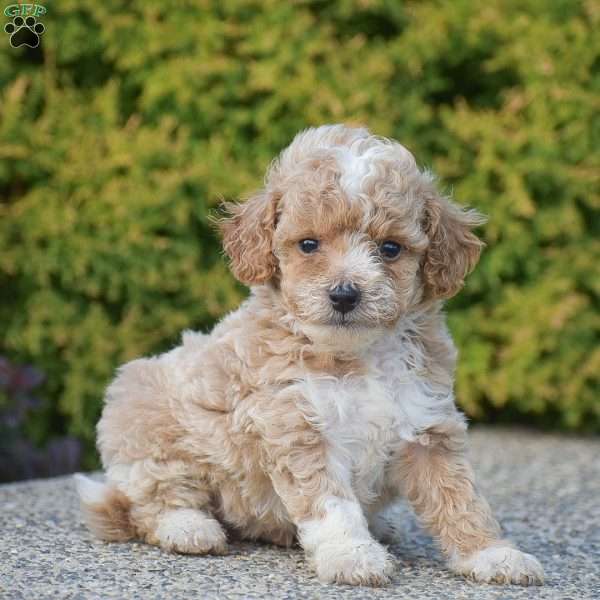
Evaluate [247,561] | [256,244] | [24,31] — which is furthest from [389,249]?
[24,31]

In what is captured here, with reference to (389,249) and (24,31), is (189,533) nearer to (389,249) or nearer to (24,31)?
(389,249)

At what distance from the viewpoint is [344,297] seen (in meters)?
4.61

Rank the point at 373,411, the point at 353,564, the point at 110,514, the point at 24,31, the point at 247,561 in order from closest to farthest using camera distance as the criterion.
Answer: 1. the point at 353,564
2. the point at 373,411
3. the point at 247,561
4. the point at 110,514
5. the point at 24,31

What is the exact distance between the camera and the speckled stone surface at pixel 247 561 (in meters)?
4.45

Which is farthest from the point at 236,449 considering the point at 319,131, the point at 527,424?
the point at 527,424

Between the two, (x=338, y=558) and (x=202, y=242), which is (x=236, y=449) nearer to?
(x=338, y=558)

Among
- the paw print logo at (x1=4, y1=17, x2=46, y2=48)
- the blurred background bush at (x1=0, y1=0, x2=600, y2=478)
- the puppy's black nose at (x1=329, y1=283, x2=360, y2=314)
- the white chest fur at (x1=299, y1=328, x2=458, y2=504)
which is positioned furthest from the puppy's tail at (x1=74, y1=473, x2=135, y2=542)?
the paw print logo at (x1=4, y1=17, x2=46, y2=48)

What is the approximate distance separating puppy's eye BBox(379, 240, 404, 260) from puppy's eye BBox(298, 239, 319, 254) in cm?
28

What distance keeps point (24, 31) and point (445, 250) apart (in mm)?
4933

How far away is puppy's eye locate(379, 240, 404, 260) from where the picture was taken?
4.81 m

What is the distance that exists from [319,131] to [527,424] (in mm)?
5341

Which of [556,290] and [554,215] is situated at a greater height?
[554,215]

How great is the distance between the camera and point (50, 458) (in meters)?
8.16

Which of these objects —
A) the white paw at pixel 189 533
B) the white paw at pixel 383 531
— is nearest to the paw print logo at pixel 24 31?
the white paw at pixel 189 533
